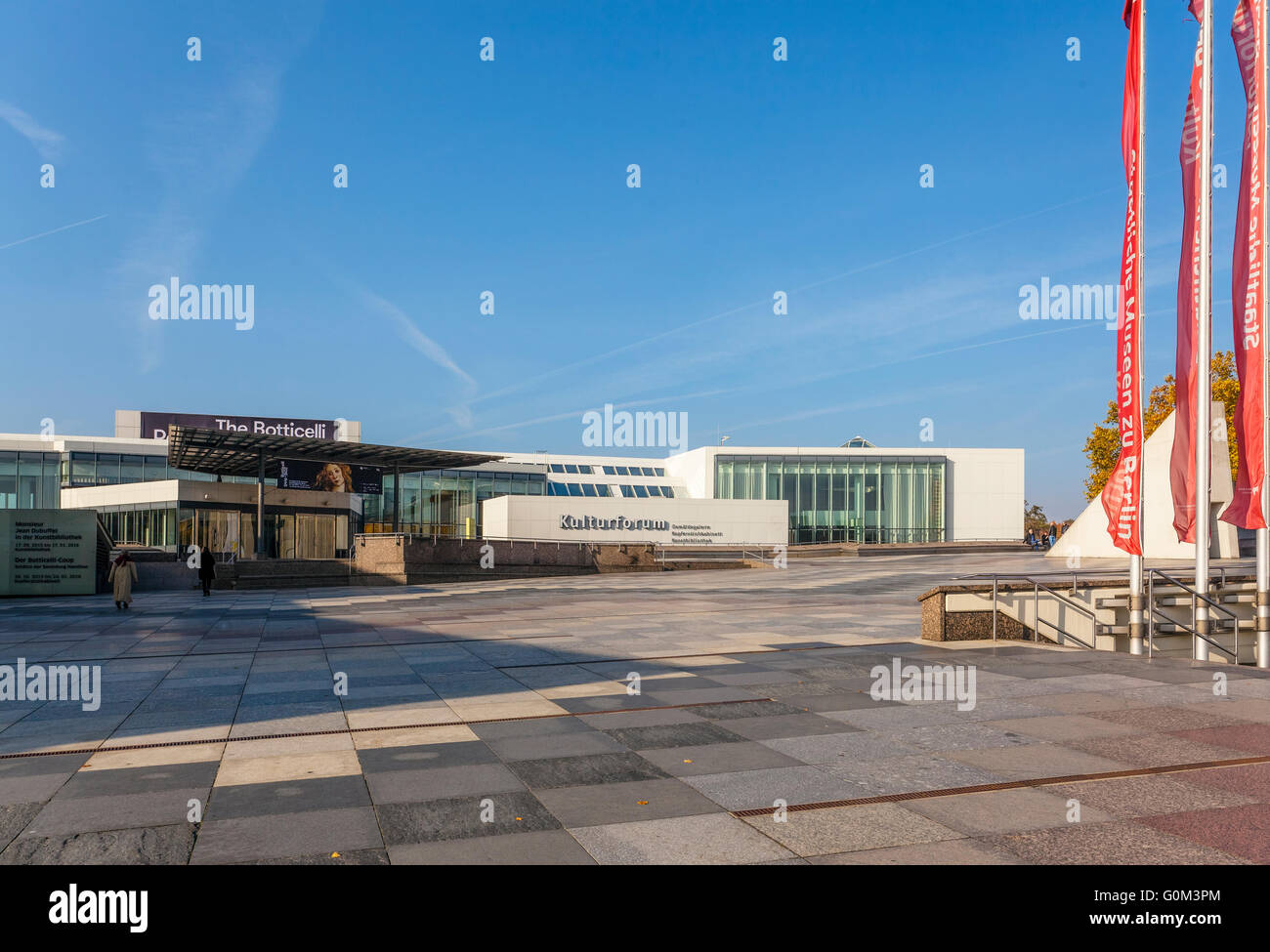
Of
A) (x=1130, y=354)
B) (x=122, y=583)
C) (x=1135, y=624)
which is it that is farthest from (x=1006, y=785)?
(x=122, y=583)

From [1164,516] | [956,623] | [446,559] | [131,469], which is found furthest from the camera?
[131,469]

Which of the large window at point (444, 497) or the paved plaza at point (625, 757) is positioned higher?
the large window at point (444, 497)

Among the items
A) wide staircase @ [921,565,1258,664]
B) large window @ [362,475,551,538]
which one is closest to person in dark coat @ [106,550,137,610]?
wide staircase @ [921,565,1258,664]

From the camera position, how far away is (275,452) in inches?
1604

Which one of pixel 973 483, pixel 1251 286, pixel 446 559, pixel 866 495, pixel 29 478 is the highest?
pixel 1251 286

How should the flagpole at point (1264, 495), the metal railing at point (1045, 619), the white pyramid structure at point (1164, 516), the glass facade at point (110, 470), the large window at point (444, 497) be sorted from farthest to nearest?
1. the large window at point (444, 497)
2. the glass facade at point (110, 470)
3. the white pyramid structure at point (1164, 516)
4. the metal railing at point (1045, 619)
5. the flagpole at point (1264, 495)

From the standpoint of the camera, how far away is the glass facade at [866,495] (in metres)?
65.9

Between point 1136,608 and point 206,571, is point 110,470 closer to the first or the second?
point 206,571

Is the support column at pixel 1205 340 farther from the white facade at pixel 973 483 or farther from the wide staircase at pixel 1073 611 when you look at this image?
the white facade at pixel 973 483

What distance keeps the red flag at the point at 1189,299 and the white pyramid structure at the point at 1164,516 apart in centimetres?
1847

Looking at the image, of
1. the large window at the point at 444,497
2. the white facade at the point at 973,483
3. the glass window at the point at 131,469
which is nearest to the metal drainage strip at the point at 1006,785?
the large window at the point at 444,497

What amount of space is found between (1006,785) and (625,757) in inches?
113
